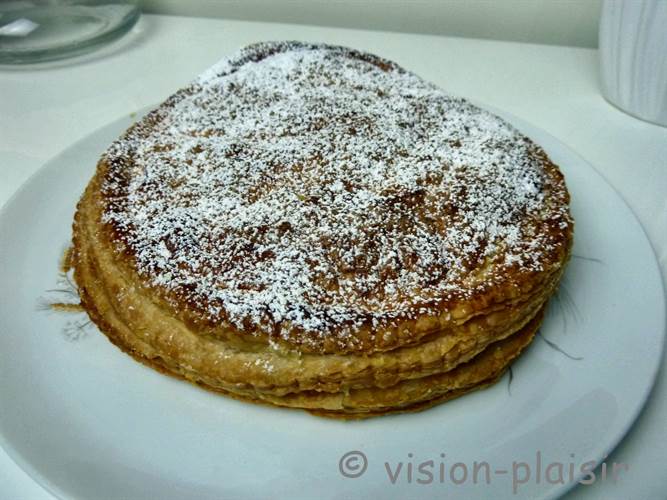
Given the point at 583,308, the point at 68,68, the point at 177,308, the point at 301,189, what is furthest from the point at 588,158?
the point at 68,68

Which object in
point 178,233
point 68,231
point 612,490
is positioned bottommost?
point 612,490

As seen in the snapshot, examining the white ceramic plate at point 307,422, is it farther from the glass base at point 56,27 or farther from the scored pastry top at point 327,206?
the glass base at point 56,27

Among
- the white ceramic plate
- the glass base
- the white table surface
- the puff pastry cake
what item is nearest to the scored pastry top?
the puff pastry cake

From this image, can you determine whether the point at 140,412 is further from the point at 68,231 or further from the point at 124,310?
the point at 68,231

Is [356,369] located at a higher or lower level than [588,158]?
higher

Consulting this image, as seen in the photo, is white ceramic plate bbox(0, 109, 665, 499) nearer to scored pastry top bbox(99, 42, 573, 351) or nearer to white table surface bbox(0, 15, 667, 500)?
scored pastry top bbox(99, 42, 573, 351)
